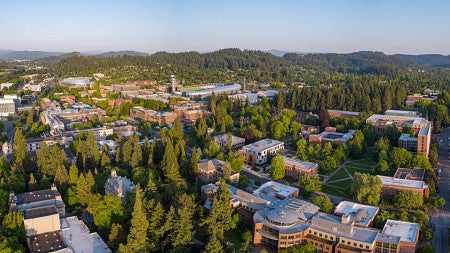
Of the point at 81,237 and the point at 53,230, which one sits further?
the point at 53,230

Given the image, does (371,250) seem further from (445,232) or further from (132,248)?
(132,248)

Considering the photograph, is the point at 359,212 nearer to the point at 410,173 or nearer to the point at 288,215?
the point at 288,215

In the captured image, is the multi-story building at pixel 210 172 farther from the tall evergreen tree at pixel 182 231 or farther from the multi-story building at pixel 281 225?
the tall evergreen tree at pixel 182 231

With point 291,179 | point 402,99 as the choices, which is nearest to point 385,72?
point 402,99

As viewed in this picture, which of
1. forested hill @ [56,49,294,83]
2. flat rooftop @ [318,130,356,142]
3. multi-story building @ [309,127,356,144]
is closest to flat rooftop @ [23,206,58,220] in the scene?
multi-story building @ [309,127,356,144]

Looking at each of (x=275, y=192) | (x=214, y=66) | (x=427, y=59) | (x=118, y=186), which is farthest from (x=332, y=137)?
(x=427, y=59)
